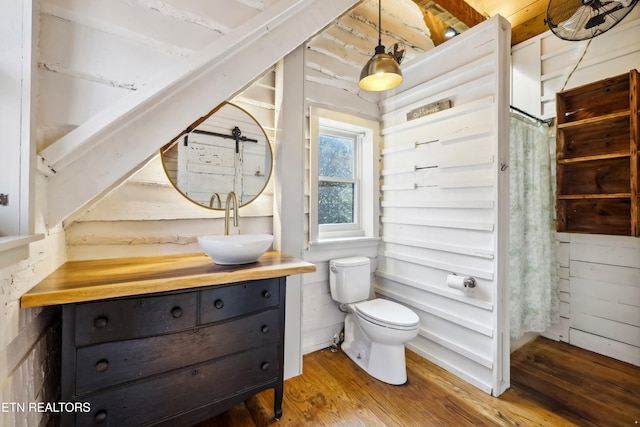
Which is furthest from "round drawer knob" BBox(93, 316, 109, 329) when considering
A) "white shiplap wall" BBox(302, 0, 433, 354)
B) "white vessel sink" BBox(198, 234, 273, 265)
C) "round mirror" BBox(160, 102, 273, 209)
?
"white shiplap wall" BBox(302, 0, 433, 354)

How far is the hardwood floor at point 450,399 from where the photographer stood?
4.83 feet

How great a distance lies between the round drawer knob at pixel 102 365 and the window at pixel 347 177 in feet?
5.17

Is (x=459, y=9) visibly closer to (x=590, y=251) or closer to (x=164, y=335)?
(x=590, y=251)

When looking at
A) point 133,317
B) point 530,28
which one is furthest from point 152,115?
point 530,28

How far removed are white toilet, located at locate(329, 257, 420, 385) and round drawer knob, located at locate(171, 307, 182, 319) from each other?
123 cm

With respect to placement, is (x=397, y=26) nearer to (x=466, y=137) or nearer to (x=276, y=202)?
(x=466, y=137)

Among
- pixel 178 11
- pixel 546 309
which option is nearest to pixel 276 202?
pixel 178 11

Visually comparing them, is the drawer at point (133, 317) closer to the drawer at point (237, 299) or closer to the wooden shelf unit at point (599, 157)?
the drawer at point (237, 299)

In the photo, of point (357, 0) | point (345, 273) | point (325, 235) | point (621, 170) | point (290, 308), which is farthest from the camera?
point (325, 235)

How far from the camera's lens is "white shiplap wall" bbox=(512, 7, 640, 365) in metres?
1.98

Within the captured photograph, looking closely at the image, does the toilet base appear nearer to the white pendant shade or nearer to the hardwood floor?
the hardwood floor

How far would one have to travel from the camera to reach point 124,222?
1441 millimetres

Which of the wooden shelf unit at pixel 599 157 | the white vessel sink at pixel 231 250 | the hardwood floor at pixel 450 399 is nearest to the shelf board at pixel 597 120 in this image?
the wooden shelf unit at pixel 599 157

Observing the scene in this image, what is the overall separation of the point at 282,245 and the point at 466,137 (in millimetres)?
1490
